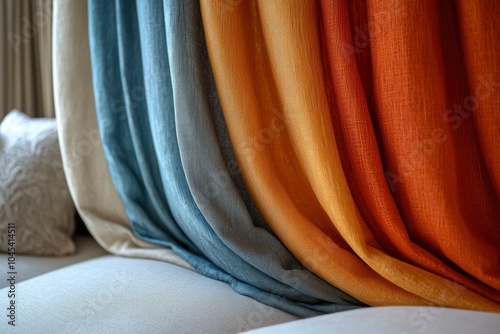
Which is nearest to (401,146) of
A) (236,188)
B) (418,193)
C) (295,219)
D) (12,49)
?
(418,193)

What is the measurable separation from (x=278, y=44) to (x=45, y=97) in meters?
1.36

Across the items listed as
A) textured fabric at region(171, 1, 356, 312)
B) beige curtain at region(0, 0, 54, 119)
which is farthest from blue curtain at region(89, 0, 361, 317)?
beige curtain at region(0, 0, 54, 119)

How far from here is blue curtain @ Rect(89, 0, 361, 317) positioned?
1.01 metres

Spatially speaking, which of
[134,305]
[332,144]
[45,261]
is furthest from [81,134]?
[332,144]

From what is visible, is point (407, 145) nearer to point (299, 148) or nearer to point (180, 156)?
point (299, 148)

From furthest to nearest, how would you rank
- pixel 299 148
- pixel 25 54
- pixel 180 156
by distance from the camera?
pixel 25 54 → pixel 180 156 → pixel 299 148

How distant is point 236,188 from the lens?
3.49 ft

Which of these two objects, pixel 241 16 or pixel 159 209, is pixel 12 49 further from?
pixel 241 16

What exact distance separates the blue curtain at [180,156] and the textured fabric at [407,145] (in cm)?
19

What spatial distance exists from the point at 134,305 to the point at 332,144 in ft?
1.57

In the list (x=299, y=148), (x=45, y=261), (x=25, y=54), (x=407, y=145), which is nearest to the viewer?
(x=407, y=145)

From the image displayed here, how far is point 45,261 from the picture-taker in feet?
4.33

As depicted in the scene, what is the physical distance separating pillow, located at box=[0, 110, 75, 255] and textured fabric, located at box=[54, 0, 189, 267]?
90 mm

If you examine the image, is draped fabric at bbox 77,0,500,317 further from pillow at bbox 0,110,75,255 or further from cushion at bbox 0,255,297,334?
pillow at bbox 0,110,75,255
